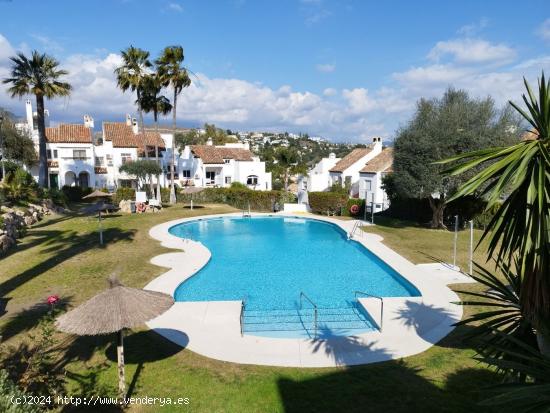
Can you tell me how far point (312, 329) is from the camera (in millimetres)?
12211

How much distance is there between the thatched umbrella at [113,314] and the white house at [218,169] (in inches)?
1790

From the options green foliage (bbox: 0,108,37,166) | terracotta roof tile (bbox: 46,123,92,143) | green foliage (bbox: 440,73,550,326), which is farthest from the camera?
terracotta roof tile (bbox: 46,123,92,143)

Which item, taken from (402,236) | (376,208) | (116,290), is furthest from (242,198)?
(116,290)

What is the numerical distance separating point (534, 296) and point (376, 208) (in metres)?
34.8

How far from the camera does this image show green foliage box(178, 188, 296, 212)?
40.4 metres

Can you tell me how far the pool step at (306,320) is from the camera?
12.2 m

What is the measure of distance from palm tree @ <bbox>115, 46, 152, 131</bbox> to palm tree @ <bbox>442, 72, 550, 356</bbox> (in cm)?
3860

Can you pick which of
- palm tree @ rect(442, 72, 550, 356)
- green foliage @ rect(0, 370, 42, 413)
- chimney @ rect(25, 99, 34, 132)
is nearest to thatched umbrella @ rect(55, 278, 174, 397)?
green foliage @ rect(0, 370, 42, 413)

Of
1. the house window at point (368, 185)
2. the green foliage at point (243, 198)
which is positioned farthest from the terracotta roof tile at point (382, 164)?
the green foliage at point (243, 198)

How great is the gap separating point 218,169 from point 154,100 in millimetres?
15635

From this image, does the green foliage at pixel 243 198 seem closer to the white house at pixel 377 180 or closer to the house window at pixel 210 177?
the white house at pixel 377 180

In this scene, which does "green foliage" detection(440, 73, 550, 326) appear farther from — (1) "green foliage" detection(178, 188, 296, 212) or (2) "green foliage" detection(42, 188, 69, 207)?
(2) "green foliage" detection(42, 188, 69, 207)

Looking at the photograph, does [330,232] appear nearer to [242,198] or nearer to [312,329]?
[242,198]

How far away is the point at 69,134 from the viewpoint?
4956 cm
